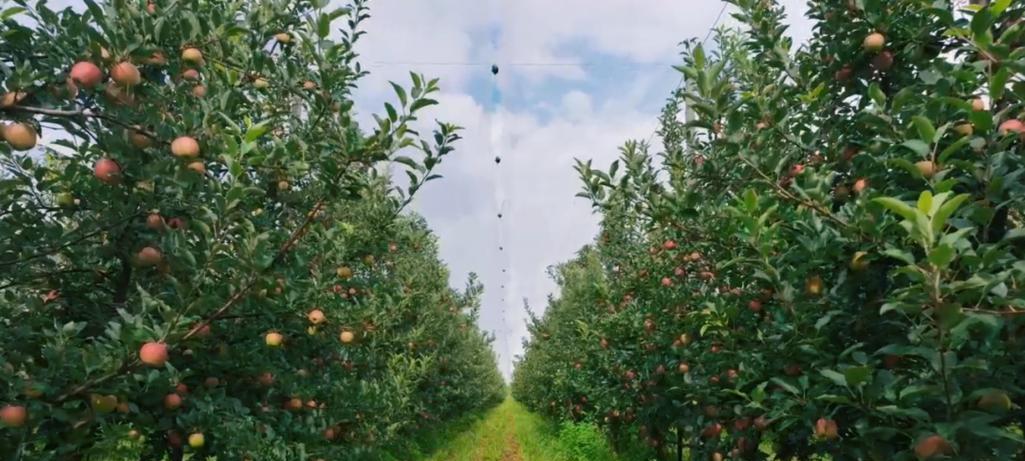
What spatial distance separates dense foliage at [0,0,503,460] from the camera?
2.43 meters

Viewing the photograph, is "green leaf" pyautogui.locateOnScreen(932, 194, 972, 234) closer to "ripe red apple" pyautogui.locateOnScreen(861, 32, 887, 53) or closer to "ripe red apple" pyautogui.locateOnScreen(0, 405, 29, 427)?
"ripe red apple" pyautogui.locateOnScreen(861, 32, 887, 53)

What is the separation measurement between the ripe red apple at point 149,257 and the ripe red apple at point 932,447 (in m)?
3.03

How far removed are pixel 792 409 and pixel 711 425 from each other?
201 cm

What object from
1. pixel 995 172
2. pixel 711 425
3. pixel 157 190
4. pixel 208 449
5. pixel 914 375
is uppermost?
pixel 157 190

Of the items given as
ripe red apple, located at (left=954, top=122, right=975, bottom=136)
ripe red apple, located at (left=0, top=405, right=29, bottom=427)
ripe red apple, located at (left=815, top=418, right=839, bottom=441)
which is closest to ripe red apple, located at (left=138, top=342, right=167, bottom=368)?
ripe red apple, located at (left=0, top=405, right=29, bottom=427)

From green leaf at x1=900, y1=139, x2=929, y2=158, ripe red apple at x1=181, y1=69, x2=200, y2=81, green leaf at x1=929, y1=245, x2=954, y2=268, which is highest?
ripe red apple at x1=181, y1=69, x2=200, y2=81

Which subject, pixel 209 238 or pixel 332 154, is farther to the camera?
pixel 332 154

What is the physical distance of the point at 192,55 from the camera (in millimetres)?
2891

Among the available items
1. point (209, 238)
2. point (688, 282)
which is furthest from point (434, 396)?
point (209, 238)

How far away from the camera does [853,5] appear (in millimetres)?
3000

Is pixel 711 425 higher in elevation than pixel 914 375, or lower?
lower

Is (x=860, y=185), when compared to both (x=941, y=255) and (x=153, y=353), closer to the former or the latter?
(x=941, y=255)

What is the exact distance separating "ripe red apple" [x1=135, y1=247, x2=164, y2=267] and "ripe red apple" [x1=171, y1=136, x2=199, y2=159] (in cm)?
61

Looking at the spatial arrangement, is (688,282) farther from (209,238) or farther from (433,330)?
(433,330)
